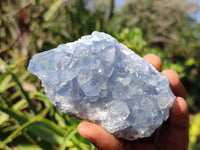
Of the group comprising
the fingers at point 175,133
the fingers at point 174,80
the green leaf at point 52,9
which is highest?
the green leaf at point 52,9

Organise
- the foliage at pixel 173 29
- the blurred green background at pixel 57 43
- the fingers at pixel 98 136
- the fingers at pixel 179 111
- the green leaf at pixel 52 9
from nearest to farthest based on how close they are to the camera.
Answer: the fingers at pixel 98 136
the fingers at pixel 179 111
the blurred green background at pixel 57 43
the green leaf at pixel 52 9
the foliage at pixel 173 29

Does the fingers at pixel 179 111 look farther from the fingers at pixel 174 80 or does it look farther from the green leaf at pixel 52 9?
the green leaf at pixel 52 9

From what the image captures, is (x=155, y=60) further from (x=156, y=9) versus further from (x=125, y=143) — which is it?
(x=156, y=9)

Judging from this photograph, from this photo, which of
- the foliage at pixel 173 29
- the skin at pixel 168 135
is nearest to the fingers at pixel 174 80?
the skin at pixel 168 135

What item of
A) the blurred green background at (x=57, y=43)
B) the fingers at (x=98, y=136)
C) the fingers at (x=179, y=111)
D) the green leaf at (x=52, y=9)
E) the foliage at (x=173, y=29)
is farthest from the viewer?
the foliage at (x=173, y=29)

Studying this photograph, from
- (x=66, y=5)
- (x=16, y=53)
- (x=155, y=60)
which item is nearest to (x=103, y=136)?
(x=155, y=60)

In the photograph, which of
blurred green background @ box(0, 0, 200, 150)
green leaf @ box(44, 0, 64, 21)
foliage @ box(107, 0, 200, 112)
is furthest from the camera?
foliage @ box(107, 0, 200, 112)

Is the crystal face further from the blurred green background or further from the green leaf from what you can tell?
the green leaf

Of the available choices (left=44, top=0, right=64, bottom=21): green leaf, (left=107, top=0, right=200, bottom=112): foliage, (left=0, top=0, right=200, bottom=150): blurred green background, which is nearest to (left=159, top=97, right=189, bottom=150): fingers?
(left=0, top=0, right=200, bottom=150): blurred green background
